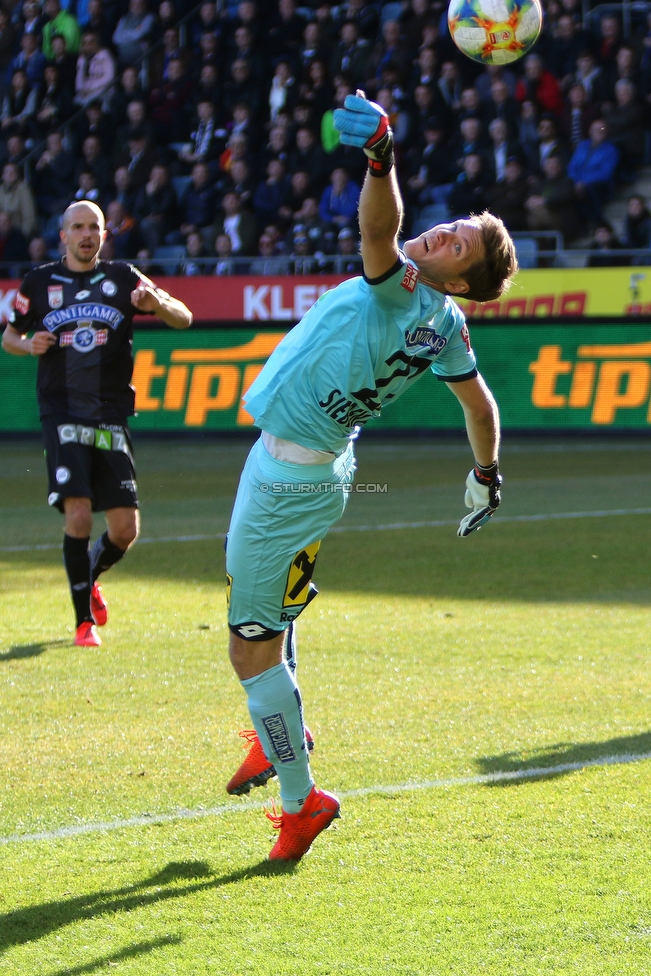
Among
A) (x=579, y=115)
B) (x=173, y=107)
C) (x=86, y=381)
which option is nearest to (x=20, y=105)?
(x=173, y=107)

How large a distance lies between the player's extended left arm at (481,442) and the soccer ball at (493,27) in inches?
93.7

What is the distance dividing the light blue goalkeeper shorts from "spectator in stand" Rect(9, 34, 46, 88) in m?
22.6

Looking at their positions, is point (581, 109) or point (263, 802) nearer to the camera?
point (263, 802)

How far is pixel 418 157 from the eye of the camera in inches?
787

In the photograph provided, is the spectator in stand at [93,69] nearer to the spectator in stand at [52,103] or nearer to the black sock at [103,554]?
the spectator in stand at [52,103]

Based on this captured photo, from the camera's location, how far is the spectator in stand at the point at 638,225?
1780 centimetres

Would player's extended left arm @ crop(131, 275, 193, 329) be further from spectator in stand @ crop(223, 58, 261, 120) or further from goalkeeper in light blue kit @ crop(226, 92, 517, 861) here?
spectator in stand @ crop(223, 58, 261, 120)

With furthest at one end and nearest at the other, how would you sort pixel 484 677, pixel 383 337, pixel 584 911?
pixel 484 677
pixel 383 337
pixel 584 911

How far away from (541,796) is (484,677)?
165cm

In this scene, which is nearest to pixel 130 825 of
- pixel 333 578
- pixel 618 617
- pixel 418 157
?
pixel 618 617

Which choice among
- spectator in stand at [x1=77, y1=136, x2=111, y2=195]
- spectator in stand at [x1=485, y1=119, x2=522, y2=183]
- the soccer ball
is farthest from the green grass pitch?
spectator in stand at [x1=77, y1=136, x2=111, y2=195]

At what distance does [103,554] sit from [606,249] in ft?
39.5

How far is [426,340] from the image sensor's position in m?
3.79

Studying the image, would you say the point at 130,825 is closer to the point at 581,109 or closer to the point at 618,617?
the point at 618,617
